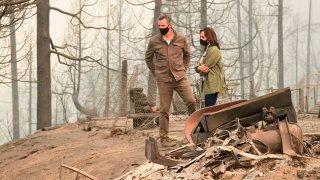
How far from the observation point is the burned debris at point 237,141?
16.0 ft

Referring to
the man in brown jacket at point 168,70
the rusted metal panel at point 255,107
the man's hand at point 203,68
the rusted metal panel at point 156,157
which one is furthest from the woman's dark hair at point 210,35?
the rusted metal panel at point 156,157

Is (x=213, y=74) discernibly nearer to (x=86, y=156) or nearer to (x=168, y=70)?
(x=168, y=70)

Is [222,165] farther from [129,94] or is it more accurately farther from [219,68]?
[129,94]

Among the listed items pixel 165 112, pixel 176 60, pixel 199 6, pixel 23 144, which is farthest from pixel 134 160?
pixel 199 6

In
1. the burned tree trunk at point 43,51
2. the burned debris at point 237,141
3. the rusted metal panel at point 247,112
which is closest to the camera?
the burned debris at point 237,141

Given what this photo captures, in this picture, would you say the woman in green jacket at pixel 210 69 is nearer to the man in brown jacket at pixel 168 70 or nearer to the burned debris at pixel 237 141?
the man in brown jacket at pixel 168 70

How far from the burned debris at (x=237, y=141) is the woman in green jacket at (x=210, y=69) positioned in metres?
1.50

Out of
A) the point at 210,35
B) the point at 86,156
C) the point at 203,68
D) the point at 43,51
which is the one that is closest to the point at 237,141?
the point at 203,68

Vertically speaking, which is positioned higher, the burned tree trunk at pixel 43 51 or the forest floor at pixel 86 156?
the burned tree trunk at pixel 43 51

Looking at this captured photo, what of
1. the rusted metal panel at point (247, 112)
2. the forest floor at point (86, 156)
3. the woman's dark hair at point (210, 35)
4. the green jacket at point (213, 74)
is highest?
the woman's dark hair at point (210, 35)

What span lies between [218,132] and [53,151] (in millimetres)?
5445

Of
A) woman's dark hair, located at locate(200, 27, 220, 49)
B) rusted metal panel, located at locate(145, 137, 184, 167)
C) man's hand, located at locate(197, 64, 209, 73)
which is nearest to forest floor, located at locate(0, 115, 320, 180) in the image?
rusted metal panel, located at locate(145, 137, 184, 167)

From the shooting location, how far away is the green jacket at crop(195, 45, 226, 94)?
25.4 feet

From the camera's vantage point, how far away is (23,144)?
12.5m
